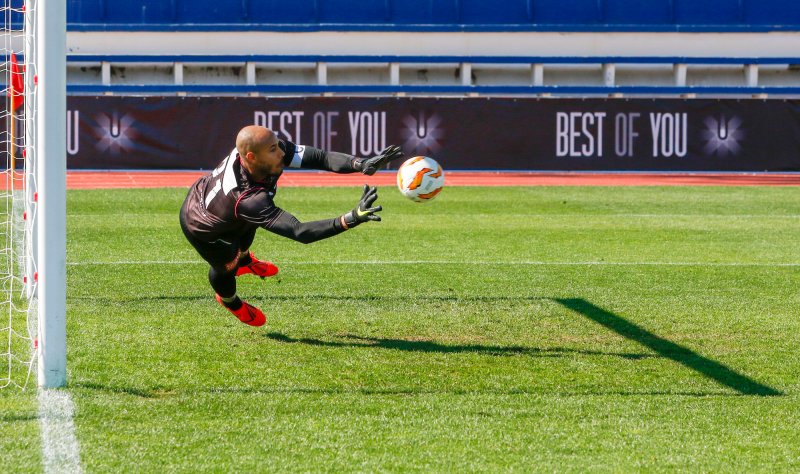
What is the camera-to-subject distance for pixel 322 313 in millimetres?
8562

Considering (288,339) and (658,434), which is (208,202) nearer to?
(288,339)

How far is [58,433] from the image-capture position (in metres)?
5.11

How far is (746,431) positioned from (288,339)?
3396 millimetres

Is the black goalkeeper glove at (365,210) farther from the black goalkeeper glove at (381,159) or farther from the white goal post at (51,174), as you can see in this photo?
the white goal post at (51,174)

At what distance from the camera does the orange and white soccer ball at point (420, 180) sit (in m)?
7.21

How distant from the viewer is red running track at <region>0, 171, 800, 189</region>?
2252 centimetres

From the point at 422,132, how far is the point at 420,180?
57.1 ft

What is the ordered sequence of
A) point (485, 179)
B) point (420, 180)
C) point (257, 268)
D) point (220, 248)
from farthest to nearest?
Result: point (485, 179) → point (257, 268) → point (220, 248) → point (420, 180)

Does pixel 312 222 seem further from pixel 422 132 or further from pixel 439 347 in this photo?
pixel 422 132

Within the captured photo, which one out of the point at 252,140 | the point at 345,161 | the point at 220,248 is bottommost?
Result: the point at 220,248

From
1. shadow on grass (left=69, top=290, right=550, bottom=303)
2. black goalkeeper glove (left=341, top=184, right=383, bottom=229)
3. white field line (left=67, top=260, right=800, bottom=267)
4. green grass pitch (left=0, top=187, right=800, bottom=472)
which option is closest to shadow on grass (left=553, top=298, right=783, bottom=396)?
green grass pitch (left=0, top=187, right=800, bottom=472)

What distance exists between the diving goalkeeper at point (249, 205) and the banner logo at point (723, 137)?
740 inches

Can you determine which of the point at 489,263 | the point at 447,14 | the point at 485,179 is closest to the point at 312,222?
the point at 489,263

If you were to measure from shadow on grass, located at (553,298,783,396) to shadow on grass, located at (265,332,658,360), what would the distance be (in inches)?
10.4
